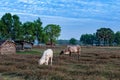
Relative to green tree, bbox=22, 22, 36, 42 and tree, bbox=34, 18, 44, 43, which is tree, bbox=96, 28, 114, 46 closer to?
tree, bbox=34, 18, 44, 43

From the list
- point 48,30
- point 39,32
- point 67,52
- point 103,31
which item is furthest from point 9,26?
point 103,31

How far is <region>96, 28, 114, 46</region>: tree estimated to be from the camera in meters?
171

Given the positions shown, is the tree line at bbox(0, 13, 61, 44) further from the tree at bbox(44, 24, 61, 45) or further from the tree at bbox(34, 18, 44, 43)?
the tree at bbox(44, 24, 61, 45)

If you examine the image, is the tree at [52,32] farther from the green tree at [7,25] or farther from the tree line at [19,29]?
the green tree at [7,25]

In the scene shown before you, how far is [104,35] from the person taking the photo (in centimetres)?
17000

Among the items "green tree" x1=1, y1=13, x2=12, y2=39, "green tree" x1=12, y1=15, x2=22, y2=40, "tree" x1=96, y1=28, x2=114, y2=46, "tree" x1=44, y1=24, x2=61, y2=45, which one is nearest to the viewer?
"green tree" x1=12, y1=15, x2=22, y2=40

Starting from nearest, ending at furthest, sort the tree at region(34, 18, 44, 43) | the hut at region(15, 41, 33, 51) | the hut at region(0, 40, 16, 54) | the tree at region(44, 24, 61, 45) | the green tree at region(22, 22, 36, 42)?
the hut at region(0, 40, 16, 54), the hut at region(15, 41, 33, 51), the green tree at region(22, 22, 36, 42), the tree at region(34, 18, 44, 43), the tree at region(44, 24, 61, 45)

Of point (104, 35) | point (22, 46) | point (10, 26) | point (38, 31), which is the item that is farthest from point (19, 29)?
point (104, 35)

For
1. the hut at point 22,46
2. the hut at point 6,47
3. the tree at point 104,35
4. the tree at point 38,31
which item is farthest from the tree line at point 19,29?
the tree at point 104,35

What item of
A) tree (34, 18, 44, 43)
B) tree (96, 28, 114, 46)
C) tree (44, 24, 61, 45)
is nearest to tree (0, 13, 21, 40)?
tree (34, 18, 44, 43)

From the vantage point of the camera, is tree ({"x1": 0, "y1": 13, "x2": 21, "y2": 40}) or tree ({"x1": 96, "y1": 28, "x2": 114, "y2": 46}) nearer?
tree ({"x1": 0, "y1": 13, "x2": 21, "y2": 40})

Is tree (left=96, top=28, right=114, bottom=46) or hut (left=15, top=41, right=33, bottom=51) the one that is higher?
tree (left=96, top=28, right=114, bottom=46)

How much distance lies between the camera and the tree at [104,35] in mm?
170625

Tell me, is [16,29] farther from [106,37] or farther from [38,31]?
[106,37]
